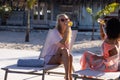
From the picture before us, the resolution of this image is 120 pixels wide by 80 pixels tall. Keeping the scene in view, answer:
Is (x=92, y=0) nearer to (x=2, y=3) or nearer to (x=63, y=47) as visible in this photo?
(x=2, y=3)

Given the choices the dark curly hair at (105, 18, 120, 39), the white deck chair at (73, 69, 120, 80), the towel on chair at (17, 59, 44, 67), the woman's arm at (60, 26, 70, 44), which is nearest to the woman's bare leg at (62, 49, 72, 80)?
the woman's arm at (60, 26, 70, 44)

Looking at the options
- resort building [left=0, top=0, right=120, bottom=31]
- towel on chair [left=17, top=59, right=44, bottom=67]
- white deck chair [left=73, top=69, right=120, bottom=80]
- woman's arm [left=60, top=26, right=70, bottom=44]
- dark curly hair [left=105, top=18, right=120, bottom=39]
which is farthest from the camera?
resort building [left=0, top=0, right=120, bottom=31]

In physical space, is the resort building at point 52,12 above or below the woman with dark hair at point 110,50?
below

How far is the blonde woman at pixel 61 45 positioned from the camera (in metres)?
7.17

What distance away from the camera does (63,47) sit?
741 cm

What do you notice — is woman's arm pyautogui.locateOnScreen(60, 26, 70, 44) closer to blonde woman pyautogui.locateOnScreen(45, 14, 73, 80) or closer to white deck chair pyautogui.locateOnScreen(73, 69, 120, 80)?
blonde woman pyautogui.locateOnScreen(45, 14, 73, 80)

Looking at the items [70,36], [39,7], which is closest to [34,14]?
[39,7]

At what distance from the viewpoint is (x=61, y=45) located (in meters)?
7.43

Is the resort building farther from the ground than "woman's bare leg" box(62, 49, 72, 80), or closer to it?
closer to it

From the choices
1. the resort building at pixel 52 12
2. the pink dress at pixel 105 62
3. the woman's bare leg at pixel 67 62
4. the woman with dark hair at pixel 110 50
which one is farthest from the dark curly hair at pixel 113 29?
the resort building at pixel 52 12

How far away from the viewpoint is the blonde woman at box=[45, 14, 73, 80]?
23.5 ft

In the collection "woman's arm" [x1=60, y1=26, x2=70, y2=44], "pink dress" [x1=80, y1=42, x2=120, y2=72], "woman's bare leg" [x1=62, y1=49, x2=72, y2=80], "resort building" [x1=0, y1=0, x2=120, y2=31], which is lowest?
"resort building" [x1=0, y1=0, x2=120, y2=31]

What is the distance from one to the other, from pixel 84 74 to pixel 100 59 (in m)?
0.56

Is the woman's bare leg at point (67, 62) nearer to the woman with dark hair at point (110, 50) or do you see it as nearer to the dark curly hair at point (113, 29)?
the woman with dark hair at point (110, 50)
